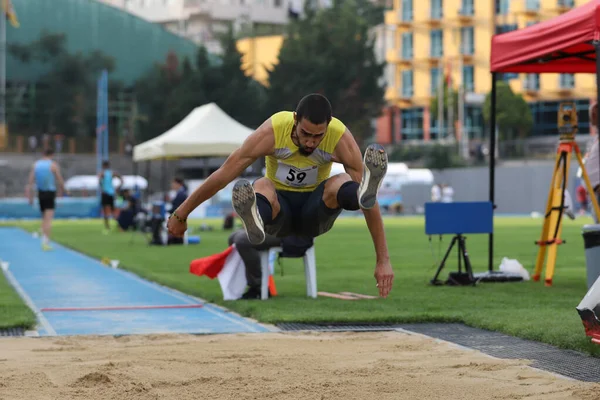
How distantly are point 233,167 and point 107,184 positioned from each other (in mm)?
22524

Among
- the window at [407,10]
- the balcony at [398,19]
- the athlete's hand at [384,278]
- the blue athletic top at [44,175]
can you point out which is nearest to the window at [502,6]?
the balcony at [398,19]

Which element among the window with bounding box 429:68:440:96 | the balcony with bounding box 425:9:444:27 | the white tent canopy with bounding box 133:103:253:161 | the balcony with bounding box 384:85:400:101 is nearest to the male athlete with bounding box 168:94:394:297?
the white tent canopy with bounding box 133:103:253:161

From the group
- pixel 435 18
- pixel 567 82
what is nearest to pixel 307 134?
pixel 567 82

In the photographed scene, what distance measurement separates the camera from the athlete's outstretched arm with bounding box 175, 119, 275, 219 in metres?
7.27

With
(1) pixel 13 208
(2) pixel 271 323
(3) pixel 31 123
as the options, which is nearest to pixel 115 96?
(3) pixel 31 123

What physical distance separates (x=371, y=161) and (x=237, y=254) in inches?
206

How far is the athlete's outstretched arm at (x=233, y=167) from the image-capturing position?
286 inches

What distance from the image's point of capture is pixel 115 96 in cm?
8200

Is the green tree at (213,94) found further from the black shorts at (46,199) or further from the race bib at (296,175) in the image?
the race bib at (296,175)

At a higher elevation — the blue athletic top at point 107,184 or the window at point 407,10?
the window at point 407,10

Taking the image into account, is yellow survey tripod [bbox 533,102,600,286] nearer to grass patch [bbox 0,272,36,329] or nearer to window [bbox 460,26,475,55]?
grass patch [bbox 0,272,36,329]

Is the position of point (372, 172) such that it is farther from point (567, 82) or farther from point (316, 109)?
point (567, 82)

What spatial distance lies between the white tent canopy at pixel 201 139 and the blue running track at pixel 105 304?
29.4ft

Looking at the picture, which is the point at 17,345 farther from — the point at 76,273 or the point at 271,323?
the point at 76,273
